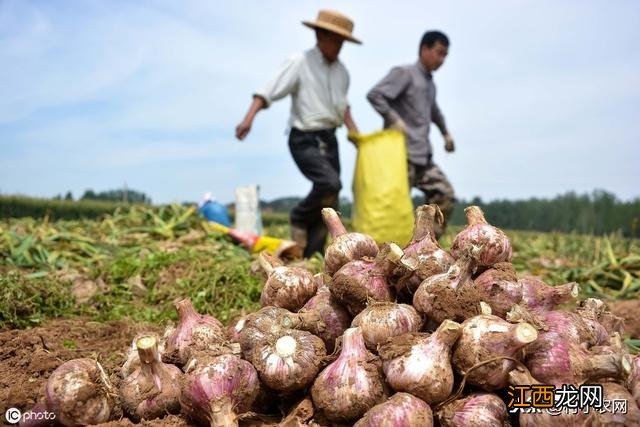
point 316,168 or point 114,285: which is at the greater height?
point 316,168

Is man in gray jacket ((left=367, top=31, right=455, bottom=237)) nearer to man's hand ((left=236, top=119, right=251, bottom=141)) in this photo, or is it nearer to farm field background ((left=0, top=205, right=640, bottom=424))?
man's hand ((left=236, top=119, right=251, bottom=141))

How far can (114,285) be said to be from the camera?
16.7 feet

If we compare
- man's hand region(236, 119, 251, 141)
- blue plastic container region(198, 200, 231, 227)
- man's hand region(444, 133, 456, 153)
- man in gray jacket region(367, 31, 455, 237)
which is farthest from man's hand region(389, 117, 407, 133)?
blue plastic container region(198, 200, 231, 227)

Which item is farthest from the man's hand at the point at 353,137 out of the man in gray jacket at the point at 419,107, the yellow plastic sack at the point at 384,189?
the man in gray jacket at the point at 419,107

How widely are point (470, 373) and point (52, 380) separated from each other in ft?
5.42

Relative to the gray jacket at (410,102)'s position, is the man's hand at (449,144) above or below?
below

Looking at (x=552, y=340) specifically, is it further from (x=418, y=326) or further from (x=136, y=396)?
(x=136, y=396)

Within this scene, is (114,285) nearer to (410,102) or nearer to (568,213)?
(410,102)

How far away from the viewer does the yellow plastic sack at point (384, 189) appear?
21.1 feet

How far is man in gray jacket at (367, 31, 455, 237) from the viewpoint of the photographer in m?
6.88
